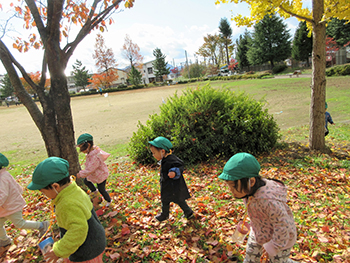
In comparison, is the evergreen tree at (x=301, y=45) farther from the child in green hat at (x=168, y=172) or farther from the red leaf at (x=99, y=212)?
the red leaf at (x=99, y=212)

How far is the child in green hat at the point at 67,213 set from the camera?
5.72 feet

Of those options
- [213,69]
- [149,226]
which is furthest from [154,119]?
[213,69]

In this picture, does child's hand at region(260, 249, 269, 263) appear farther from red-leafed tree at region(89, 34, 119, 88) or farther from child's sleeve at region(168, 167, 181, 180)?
red-leafed tree at region(89, 34, 119, 88)

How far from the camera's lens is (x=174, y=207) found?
3828mm

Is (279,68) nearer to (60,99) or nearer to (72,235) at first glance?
(60,99)

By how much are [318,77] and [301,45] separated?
41374mm

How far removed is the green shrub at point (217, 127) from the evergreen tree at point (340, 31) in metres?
40.2

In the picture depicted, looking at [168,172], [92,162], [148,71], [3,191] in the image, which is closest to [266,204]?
[168,172]

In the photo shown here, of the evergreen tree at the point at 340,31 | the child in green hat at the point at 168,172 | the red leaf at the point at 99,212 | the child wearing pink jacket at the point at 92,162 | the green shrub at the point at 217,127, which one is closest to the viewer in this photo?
the child in green hat at the point at 168,172

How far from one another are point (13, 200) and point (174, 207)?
250cm

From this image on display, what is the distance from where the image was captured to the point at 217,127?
550 centimetres

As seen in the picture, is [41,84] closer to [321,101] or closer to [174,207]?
[174,207]

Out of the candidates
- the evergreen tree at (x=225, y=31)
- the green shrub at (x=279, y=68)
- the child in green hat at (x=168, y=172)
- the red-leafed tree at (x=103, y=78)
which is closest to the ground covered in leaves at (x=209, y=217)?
the child in green hat at (x=168, y=172)

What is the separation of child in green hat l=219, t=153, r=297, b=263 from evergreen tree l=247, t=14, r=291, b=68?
153 feet
